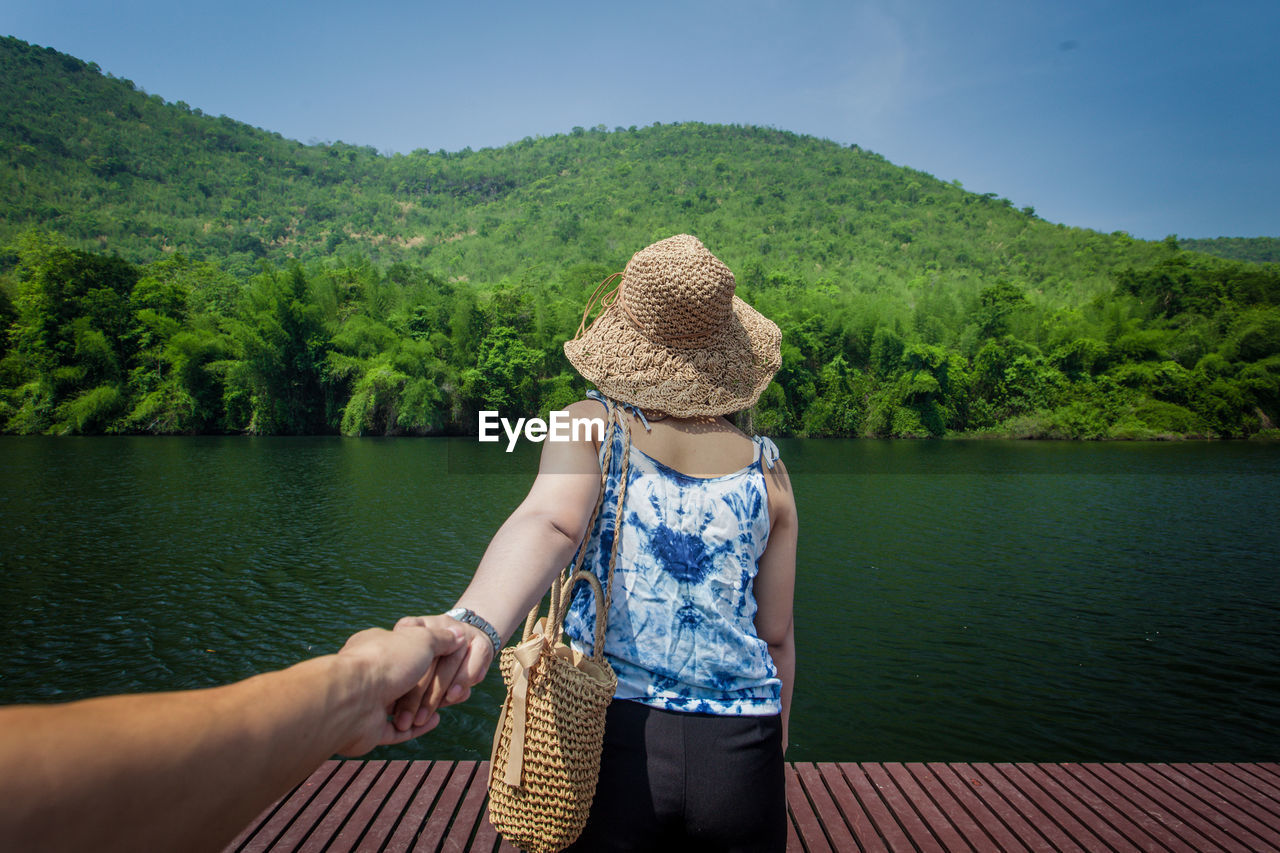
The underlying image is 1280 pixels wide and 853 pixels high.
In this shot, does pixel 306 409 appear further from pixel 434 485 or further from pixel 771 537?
pixel 771 537

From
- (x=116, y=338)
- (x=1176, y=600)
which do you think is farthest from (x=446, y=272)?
(x=1176, y=600)

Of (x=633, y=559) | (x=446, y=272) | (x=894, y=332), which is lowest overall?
(x=633, y=559)

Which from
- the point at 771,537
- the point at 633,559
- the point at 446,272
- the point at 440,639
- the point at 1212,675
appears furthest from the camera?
the point at 446,272

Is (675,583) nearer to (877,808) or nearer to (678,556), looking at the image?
(678,556)

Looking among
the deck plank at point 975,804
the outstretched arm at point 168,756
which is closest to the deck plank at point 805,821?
the deck plank at point 975,804

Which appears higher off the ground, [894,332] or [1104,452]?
[894,332]

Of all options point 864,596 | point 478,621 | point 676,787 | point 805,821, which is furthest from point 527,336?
point 478,621

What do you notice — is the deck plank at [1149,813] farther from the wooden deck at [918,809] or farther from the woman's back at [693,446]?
the woman's back at [693,446]
